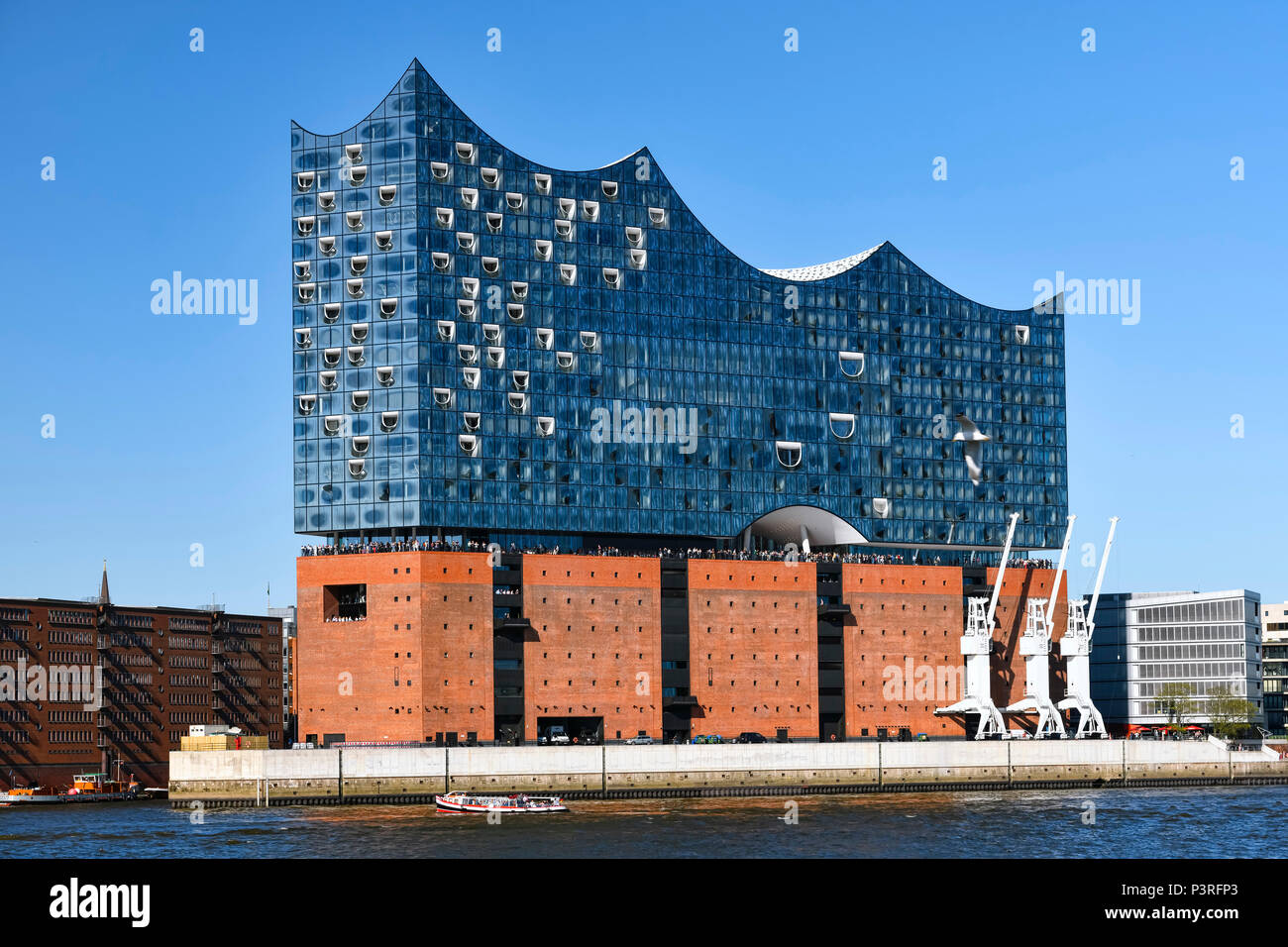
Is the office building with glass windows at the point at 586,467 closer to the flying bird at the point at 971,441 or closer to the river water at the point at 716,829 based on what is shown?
the flying bird at the point at 971,441

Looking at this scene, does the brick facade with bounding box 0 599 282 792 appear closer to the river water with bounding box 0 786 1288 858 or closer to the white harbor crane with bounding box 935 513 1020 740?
the river water with bounding box 0 786 1288 858

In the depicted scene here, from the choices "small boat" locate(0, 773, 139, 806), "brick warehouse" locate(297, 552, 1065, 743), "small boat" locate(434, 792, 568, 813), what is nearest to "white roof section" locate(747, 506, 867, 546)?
"brick warehouse" locate(297, 552, 1065, 743)

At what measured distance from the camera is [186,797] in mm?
134125

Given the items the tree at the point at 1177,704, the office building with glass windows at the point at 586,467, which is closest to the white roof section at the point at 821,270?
the office building with glass windows at the point at 586,467

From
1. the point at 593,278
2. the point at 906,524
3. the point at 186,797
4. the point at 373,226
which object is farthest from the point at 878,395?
the point at 186,797

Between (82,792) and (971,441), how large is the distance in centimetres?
10091

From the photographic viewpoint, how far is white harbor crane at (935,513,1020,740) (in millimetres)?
161500

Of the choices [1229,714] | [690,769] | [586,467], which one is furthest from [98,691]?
[1229,714]

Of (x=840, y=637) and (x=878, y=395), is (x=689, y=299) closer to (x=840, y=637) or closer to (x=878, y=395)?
(x=878, y=395)

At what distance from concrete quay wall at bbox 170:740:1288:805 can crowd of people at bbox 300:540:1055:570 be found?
721 inches

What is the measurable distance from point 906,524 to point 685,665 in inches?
1330

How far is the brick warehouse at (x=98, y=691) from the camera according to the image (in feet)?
567
